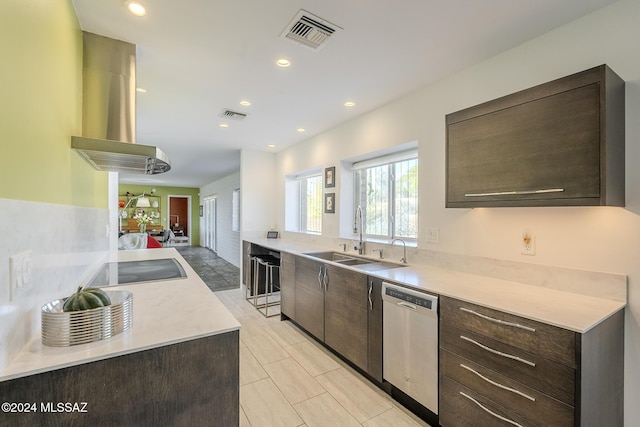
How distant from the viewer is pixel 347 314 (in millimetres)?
2469

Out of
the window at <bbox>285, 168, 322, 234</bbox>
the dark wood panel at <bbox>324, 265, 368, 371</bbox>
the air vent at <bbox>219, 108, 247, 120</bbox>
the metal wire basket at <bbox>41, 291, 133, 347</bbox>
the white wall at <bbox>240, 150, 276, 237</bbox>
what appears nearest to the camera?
the metal wire basket at <bbox>41, 291, 133, 347</bbox>

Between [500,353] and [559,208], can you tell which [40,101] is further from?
[559,208]

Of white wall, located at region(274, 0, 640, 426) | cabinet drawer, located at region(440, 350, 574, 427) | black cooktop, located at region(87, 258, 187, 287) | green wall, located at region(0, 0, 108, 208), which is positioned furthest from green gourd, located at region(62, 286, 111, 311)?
white wall, located at region(274, 0, 640, 426)

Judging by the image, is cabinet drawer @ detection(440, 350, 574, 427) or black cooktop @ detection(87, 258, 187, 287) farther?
black cooktop @ detection(87, 258, 187, 287)

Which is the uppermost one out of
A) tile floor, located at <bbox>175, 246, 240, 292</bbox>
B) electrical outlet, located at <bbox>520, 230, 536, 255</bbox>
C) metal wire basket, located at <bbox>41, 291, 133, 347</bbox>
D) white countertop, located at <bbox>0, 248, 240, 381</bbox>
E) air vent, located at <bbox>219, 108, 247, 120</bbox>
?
air vent, located at <bbox>219, 108, 247, 120</bbox>


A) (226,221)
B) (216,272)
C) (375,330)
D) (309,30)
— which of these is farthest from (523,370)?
(226,221)

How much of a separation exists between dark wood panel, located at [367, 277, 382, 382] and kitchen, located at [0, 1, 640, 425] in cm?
69

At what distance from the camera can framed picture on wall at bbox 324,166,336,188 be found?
12.1ft

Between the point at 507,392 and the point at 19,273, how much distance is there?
80.4 inches

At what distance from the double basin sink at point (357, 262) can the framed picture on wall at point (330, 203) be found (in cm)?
59

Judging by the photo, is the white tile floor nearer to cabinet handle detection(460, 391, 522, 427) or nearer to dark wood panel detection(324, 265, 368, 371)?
dark wood panel detection(324, 265, 368, 371)


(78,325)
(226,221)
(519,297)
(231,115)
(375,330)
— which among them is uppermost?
(231,115)

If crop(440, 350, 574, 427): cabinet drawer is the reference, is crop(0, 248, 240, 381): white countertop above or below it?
above

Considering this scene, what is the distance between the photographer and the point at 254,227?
509 centimetres
